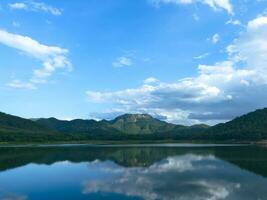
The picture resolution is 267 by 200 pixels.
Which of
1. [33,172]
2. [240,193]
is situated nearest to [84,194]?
[240,193]

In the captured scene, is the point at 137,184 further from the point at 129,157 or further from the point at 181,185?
the point at 129,157

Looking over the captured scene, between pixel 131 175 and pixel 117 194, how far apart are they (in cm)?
1910

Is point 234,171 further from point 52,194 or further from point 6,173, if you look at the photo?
point 6,173

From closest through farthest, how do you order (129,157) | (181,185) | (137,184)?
1. (181,185)
2. (137,184)
3. (129,157)

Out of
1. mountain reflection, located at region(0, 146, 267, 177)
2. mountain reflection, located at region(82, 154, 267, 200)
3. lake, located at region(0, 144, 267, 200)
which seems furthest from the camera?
mountain reflection, located at region(0, 146, 267, 177)

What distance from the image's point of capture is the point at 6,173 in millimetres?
68062

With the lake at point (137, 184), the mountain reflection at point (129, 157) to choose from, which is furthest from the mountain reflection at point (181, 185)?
the mountain reflection at point (129, 157)

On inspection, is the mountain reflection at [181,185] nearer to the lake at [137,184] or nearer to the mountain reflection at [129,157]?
the lake at [137,184]

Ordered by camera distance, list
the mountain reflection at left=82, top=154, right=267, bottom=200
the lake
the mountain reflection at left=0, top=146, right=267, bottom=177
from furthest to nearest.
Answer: the mountain reflection at left=0, top=146, right=267, bottom=177 < the mountain reflection at left=82, top=154, right=267, bottom=200 < the lake

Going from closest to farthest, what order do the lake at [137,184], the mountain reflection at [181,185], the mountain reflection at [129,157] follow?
1. the lake at [137,184]
2. the mountain reflection at [181,185]
3. the mountain reflection at [129,157]

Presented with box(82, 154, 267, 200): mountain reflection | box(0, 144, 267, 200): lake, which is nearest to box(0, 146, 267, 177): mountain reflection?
box(82, 154, 267, 200): mountain reflection

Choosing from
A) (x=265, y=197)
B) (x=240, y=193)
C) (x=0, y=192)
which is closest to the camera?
(x=265, y=197)

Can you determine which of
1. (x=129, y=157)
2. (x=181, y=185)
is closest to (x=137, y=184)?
(x=181, y=185)

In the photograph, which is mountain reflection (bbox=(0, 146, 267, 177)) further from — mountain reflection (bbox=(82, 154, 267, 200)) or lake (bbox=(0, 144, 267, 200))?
lake (bbox=(0, 144, 267, 200))
